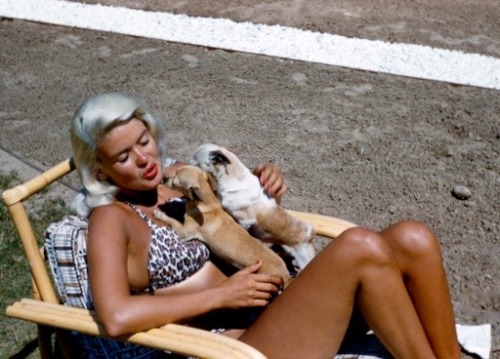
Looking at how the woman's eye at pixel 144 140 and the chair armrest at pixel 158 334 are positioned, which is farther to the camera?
the woman's eye at pixel 144 140

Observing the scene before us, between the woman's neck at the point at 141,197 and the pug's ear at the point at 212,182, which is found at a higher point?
the woman's neck at the point at 141,197

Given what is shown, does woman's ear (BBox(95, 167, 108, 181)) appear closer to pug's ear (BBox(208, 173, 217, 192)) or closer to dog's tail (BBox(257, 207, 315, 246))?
pug's ear (BBox(208, 173, 217, 192))

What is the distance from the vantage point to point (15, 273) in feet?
13.2

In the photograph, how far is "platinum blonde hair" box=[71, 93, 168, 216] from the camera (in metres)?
2.66

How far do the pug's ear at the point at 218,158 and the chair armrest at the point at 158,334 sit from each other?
3.35 ft

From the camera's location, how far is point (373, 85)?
5.43 m

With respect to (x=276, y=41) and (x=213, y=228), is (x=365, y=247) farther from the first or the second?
(x=276, y=41)

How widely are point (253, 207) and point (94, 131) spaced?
2.82 ft

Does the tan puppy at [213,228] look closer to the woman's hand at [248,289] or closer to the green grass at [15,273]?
the woman's hand at [248,289]

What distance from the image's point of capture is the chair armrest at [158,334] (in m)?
2.31

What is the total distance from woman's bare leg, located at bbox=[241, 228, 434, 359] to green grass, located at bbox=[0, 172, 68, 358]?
4.80ft

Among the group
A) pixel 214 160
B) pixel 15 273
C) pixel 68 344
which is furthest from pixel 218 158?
pixel 15 273

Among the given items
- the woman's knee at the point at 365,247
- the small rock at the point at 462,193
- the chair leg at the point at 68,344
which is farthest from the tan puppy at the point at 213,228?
the small rock at the point at 462,193

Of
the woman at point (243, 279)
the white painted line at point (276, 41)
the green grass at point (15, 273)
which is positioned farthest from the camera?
the white painted line at point (276, 41)
